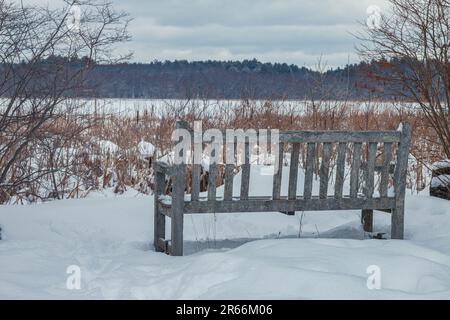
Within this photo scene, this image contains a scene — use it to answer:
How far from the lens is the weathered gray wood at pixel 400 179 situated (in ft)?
21.2

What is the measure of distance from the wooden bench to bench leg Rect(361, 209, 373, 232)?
12.7 inches

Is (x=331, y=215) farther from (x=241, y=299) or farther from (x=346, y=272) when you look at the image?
(x=241, y=299)

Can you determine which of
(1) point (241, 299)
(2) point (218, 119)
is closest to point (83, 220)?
(1) point (241, 299)

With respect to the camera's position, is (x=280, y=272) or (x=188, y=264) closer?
(x=280, y=272)

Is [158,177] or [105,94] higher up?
[105,94]

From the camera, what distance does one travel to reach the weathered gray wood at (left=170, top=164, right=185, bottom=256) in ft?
19.3

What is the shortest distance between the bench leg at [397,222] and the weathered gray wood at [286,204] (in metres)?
0.07

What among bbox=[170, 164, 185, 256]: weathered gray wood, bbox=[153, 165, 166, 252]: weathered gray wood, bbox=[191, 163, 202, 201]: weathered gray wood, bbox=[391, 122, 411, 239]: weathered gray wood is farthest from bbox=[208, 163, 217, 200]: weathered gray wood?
bbox=[391, 122, 411, 239]: weathered gray wood

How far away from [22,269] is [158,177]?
174cm

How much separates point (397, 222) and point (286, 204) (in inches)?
45.6

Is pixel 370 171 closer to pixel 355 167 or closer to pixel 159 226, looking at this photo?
pixel 355 167
